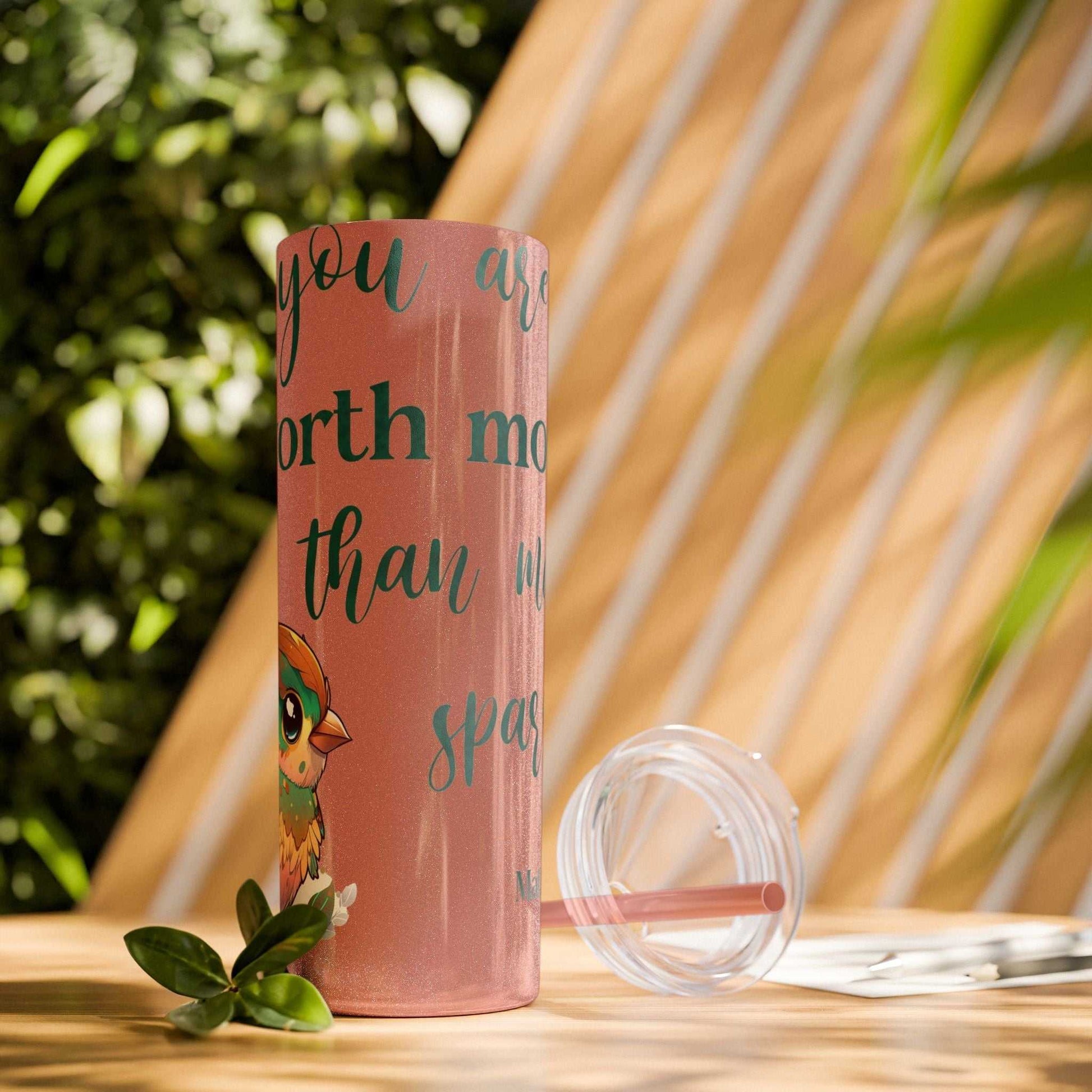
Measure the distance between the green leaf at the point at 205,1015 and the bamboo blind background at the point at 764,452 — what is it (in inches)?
26.8

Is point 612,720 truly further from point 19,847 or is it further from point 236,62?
point 236,62

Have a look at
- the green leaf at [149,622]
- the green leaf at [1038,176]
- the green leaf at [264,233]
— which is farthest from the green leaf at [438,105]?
the green leaf at [1038,176]

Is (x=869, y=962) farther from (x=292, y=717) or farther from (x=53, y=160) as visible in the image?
(x=53, y=160)

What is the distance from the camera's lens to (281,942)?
18.7 inches

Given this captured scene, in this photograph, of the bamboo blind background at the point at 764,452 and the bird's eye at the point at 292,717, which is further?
the bamboo blind background at the point at 764,452

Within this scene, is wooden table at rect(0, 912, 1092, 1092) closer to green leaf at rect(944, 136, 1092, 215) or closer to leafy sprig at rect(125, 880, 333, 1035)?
leafy sprig at rect(125, 880, 333, 1035)

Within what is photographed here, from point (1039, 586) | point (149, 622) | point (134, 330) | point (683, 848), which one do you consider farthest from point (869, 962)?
point (134, 330)

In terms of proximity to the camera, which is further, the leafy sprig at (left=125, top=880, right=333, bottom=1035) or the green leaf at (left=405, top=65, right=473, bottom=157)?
the green leaf at (left=405, top=65, right=473, bottom=157)

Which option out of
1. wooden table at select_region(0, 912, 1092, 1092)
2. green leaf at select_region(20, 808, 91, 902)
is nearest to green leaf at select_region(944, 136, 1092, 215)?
wooden table at select_region(0, 912, 1092, 1092)

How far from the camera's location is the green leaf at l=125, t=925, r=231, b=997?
0.47 m

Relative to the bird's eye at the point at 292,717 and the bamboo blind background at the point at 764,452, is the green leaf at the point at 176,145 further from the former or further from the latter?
the bird's eye at the point at 292,717

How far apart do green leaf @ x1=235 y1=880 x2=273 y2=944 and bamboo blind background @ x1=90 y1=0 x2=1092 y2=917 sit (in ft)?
2.13

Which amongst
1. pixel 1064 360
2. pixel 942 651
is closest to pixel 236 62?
pixel 942 651

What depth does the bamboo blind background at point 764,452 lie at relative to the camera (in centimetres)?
121
